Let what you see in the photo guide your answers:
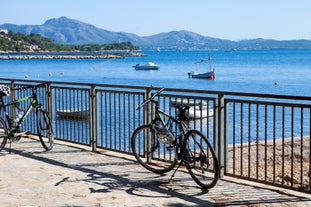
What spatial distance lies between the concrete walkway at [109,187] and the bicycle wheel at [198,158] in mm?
118

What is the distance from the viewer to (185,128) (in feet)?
22.8

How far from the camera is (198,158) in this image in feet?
22.4

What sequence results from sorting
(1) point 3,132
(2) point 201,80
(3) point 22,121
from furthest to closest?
(2) point 201,80 → (3) point 22,121 → (1) point 3,132

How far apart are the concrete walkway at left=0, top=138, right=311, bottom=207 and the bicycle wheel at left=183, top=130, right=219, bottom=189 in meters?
0.12

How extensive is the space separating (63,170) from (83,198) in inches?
62.7

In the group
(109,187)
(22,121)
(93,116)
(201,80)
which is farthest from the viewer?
(201,80)

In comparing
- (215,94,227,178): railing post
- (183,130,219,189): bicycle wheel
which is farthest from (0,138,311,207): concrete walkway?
(215,94,227,178): railing post

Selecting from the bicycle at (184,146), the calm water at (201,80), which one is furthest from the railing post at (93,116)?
the calm water at (201,80)

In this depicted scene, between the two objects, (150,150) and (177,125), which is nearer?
(177,125)

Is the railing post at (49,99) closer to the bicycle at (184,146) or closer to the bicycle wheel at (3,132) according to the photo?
the bicycle wheel at (3,132)

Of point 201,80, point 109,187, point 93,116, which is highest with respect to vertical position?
point 93,116

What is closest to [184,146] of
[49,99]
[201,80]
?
[49,99]

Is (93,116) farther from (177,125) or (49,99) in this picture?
(177,125)

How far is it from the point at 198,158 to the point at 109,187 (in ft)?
3.89
